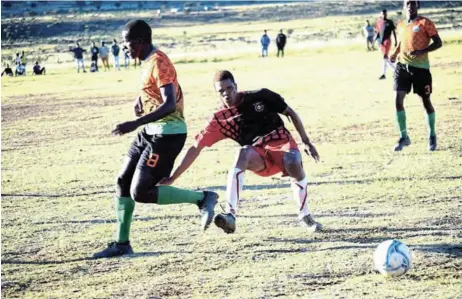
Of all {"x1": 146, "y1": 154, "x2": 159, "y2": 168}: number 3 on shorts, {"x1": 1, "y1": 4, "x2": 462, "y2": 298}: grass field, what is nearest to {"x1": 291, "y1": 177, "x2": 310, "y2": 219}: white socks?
{"x1": 1, "y1": 4, "x2": 462, "y2": 298}: grass field

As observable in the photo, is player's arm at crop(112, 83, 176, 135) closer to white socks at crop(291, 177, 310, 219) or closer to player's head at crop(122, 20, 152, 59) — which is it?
player's head at crop(122, 20, 152, 59)

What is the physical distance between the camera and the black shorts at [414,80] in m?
12.0

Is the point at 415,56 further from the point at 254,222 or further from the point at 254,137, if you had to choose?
the point at 254,137

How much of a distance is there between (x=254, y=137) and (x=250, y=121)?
17cm

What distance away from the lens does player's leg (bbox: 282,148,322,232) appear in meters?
7.50

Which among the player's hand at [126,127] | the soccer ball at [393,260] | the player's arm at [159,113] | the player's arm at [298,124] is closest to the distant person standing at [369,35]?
the player's arm at [298,124]

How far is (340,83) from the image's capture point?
2473 cm

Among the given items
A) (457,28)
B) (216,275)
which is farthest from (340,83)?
(457,28)

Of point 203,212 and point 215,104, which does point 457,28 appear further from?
point 203,212

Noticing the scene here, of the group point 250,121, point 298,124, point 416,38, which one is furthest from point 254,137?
point 416,38

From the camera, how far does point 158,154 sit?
6.98 metres

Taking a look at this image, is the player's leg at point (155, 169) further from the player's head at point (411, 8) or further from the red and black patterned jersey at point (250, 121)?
the player's head at point (411, 8)

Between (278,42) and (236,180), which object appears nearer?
(236,180)

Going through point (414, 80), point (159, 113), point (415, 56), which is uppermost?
point (159, 113)
